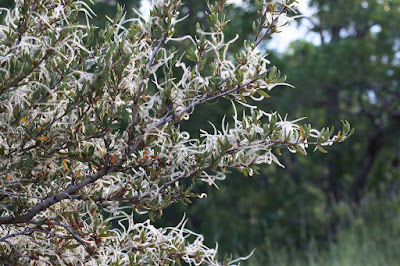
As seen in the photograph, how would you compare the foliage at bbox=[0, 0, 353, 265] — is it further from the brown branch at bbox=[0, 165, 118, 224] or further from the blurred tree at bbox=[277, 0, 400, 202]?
the blurred tree at bbox=[277, 0, 400, 202]

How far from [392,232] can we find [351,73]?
2532mm

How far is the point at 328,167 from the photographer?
28.6 ft

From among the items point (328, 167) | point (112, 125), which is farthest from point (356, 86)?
point (112, 125)

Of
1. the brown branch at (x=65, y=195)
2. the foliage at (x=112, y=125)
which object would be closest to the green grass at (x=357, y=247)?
the foliage at (x=112, y=125)

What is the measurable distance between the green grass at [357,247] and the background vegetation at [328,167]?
0.03 metres

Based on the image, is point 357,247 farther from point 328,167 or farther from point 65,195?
point 65,195

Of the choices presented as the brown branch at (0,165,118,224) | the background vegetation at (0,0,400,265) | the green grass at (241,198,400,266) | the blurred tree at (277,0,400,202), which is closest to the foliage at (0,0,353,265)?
the brown branch at (0,165,118,224)

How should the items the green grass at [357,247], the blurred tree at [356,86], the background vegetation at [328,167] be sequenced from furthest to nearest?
1. the blurred tree at [356,86]
2. the background vegetation at [328,167]
3. the green grass at [357,247]

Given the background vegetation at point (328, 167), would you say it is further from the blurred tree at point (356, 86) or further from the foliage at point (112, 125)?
the foliage at point (112, 125)

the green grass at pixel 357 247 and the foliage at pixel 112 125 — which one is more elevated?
the foliage at pixel 112 125

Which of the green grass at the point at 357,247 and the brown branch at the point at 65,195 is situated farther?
the green grass at the point at 357,247

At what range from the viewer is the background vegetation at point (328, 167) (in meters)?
6.54

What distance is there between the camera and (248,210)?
25.5 feet

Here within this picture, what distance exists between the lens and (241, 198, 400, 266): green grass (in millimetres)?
5266
